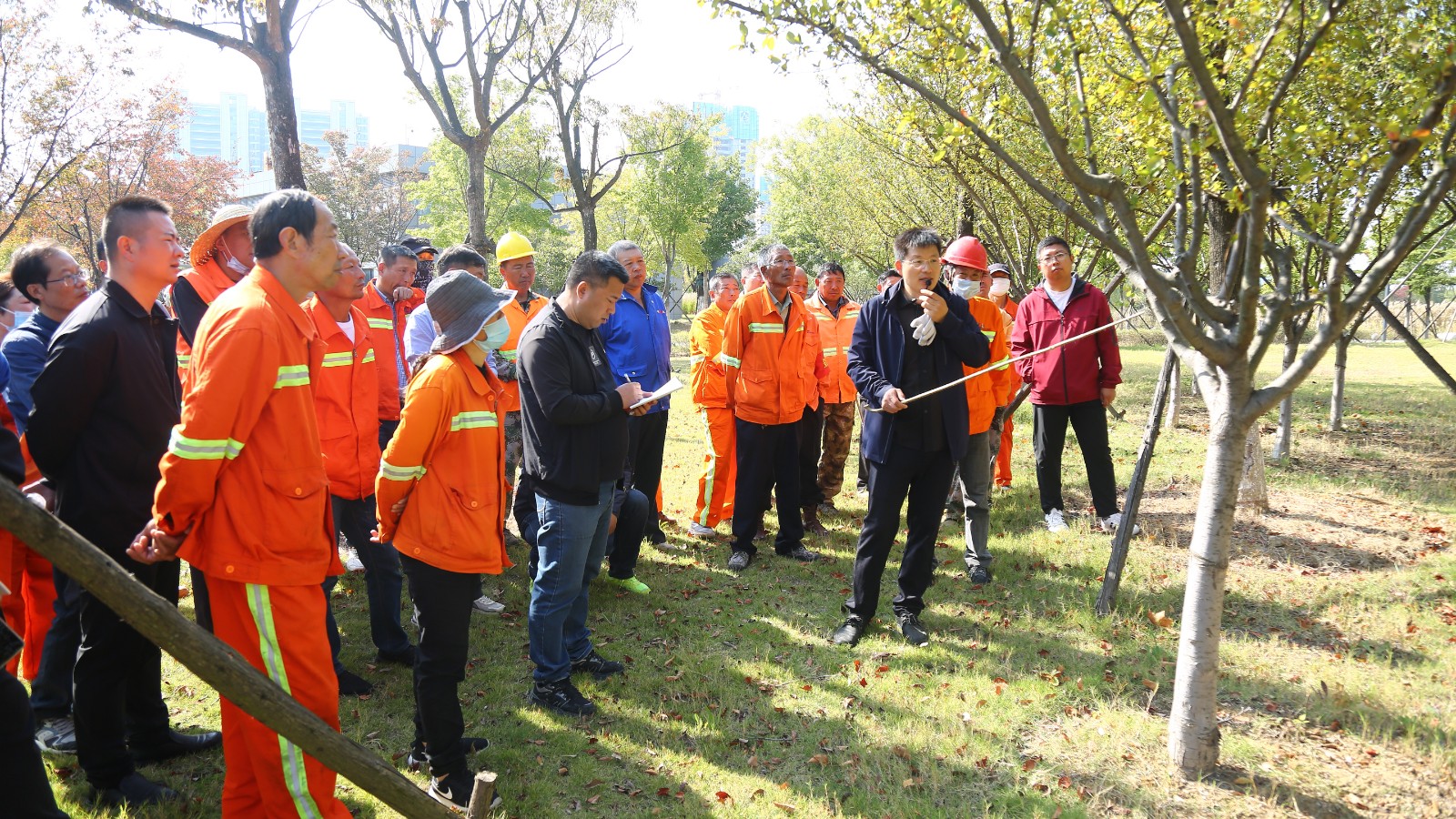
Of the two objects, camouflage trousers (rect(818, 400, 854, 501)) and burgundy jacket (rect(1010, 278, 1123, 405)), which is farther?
camouflage trousers (rect(818, 400, 854, 501))

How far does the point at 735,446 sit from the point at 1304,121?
4.28 m

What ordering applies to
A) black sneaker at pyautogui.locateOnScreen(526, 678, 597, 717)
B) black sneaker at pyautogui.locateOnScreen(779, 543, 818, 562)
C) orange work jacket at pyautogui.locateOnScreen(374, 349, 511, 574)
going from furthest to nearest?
black sneaker at pyautogui.locateOnScreen(779, 543, 818, 562)
black sneaker at pyautogui.locateOnScreen(526, 678, 597, 717)
orange work jacket at pyautogui.locateOnScreen(374, 349, 511, 574)

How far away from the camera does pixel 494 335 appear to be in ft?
11.5

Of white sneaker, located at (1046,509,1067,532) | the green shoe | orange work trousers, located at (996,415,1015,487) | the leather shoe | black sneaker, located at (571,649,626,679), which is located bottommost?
the leather shoe

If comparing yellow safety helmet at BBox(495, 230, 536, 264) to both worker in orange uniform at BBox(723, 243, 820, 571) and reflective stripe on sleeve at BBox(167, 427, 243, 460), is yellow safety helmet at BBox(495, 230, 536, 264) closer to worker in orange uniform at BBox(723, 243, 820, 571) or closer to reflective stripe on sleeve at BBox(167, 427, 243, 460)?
worker in orange uniform at BBox(723, 243, 820, 571)

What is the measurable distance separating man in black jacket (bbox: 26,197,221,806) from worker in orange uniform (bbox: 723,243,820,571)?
3834 millimetres

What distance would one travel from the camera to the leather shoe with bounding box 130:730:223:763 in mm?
3652

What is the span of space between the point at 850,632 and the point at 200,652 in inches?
146

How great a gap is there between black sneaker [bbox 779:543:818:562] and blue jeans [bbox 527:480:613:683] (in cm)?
258

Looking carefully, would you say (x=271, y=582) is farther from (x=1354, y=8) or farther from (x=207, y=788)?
(x=1354, y=8)

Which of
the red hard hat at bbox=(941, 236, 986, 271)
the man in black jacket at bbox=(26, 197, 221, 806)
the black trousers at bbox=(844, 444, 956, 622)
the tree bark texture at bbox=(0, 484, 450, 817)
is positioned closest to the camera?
the tree bark texture at bbox=(0, 484, 450, 817)

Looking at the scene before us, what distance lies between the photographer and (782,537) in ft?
22.0

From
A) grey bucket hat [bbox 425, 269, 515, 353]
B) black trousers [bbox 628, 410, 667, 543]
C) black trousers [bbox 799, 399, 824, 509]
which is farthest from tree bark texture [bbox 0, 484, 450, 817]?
black trousers [bbox 799, 399, 824, 509]

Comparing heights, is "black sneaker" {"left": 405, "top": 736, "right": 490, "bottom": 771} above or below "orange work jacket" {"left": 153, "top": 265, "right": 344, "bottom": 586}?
below
